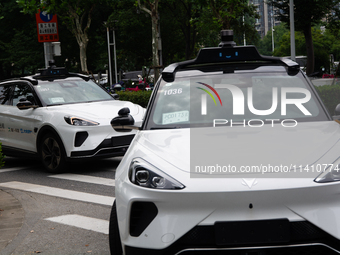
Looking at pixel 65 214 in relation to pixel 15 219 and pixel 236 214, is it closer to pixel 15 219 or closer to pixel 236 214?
pixel 15 219

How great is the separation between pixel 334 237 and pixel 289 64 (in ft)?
6.40

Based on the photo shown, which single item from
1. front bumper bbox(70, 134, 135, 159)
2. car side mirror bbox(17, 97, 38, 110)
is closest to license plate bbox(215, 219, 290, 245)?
front bumper bbox(70, 134, 135, 159)

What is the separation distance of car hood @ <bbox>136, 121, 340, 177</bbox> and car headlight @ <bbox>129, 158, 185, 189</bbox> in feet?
0.45

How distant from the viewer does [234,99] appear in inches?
169

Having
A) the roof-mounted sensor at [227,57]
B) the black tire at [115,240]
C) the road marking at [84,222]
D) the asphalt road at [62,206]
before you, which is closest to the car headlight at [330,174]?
the black tire at [115,240]

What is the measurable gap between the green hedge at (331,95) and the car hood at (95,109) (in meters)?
6.16

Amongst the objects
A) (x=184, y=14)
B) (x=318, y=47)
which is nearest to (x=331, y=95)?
(x=184, y=14)

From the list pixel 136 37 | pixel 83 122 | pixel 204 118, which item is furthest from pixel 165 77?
pixel 136 37

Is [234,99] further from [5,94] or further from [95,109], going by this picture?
[5,94]

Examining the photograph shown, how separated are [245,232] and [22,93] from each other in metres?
7.50

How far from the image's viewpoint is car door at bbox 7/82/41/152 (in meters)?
9.13

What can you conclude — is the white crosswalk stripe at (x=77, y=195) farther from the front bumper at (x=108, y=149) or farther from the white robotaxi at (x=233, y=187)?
the white robotaxi at (x=233, y=187)

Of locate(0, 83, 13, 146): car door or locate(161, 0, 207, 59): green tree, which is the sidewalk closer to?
locate(0, 83, 13, 146): car door

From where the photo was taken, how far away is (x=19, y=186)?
809cm
